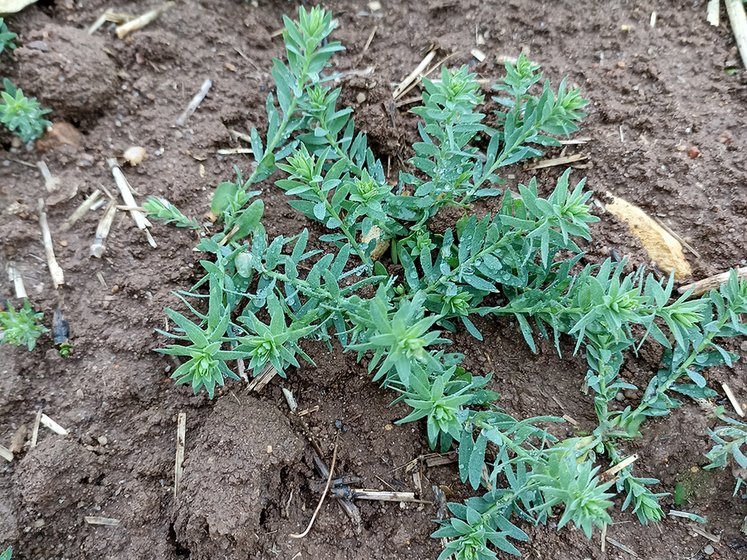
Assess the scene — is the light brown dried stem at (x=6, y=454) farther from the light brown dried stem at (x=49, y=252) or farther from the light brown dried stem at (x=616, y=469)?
the light brown dried stem at (x=616, y=469)

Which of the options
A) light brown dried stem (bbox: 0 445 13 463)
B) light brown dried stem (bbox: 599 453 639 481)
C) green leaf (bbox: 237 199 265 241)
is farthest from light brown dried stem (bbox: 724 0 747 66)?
light brown dried stem (bbox: 0 445 13 463)

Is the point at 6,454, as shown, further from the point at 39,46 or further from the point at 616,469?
the point at 616,469

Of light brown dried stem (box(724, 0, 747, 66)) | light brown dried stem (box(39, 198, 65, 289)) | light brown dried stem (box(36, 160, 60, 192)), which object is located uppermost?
light brown dried stem (box(724, 0, 747, 66))

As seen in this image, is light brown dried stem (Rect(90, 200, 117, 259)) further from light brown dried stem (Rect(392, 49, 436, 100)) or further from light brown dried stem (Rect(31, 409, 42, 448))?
light brown dried stem (Rect(392, 49, 436, 100))

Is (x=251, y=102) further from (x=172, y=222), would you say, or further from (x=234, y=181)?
(x=172, y=222)

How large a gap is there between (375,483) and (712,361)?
1951mm

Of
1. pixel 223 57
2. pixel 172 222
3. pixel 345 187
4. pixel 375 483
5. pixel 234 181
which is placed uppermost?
pixel 223 57

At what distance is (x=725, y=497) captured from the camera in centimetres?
278

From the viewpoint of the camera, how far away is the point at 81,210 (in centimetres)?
307

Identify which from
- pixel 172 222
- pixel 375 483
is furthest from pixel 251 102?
pixel 375 483

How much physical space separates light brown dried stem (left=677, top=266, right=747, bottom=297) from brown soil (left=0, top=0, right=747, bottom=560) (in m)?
0.07

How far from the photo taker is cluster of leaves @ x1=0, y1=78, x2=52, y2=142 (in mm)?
3004

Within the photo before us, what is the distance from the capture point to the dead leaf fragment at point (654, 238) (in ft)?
10.0

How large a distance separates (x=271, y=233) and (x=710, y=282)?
2.61m
